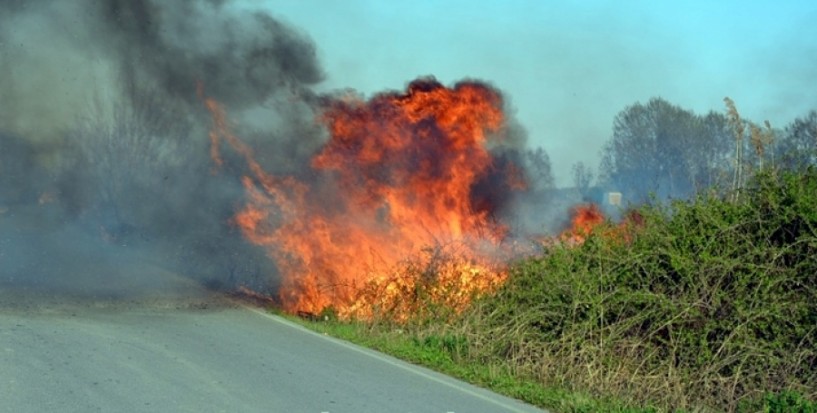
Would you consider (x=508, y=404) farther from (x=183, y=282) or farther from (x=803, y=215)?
(x=183, y=282)

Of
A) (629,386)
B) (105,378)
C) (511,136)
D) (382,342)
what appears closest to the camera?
(105,378)

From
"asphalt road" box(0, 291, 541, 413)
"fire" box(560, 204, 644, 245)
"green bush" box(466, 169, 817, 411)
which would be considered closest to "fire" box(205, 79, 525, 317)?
"fire" box(560, 204, 644, 245)

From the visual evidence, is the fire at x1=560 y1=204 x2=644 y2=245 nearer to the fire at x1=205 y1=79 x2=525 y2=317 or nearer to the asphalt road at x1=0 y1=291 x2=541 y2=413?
the fire at x1=205 y1=79 x2=525 y2=317

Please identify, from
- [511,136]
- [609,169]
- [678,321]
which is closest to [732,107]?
[678,321]

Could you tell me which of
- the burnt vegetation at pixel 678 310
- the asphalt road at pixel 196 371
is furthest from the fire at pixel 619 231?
the asphalt road at pixel 196 371

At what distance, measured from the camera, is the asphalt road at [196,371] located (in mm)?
8109

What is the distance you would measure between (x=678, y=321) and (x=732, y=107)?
403 centimetres

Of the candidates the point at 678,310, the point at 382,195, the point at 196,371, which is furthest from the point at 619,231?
the point at 382,195

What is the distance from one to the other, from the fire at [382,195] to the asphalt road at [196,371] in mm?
4267

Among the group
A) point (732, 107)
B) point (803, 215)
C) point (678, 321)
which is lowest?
point (678, 321)

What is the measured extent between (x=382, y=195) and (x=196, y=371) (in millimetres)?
9666

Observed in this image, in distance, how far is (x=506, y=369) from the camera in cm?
1086

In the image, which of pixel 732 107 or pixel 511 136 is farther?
pixel 511 136

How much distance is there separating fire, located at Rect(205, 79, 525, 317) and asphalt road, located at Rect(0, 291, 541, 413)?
427 cm
